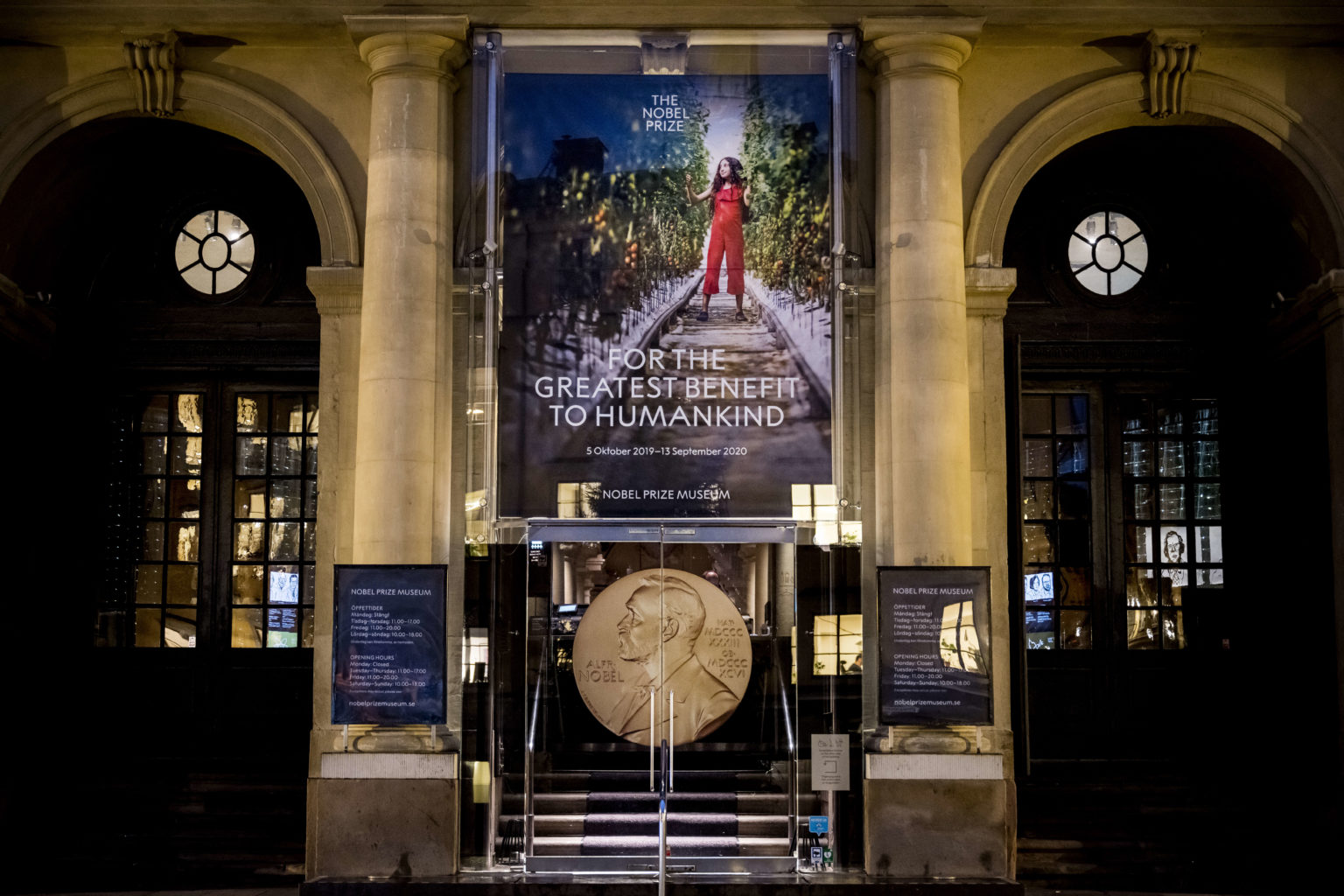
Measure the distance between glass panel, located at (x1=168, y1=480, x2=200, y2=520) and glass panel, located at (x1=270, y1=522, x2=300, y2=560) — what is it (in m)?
0.80

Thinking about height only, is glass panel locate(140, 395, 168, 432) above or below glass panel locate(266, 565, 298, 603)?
above

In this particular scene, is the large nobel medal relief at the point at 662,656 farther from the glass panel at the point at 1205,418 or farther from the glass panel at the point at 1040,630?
the glass panel at the point at 1205,418

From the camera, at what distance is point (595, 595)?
11812 mm

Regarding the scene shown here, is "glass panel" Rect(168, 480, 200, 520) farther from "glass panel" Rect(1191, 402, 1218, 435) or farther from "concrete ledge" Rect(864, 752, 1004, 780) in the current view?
"glass panel" Rect(1191, 402, 1218, 435)

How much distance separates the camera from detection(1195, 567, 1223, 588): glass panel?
1459 centimetres

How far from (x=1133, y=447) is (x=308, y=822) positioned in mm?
8687

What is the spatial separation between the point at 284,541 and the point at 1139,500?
28.0 ft

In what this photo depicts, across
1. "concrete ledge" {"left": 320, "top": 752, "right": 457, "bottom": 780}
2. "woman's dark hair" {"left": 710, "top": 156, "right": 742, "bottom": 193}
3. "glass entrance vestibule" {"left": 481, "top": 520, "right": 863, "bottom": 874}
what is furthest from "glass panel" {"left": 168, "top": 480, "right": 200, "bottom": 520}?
"woman's dark hair" {"left": 710, "top": 156, "right": 742, "bottom": 193}


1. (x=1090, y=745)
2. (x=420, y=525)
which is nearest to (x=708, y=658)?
(x=420, y=525)

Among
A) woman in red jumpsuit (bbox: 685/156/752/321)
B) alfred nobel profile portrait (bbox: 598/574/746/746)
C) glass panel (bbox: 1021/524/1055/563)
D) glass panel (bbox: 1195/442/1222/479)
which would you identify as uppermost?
woman in red jumpsuit (bbox: 685/156/752/321)

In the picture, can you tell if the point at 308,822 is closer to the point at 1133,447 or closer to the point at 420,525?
the point at 420,525

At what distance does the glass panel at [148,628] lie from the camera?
1450cm

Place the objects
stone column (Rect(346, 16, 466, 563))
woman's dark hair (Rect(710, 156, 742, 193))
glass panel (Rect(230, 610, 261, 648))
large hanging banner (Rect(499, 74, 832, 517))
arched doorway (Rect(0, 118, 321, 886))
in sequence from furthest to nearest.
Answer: glass panel (Rect(230, 610, 261, 648))
arched doorway (Rect(0, 118, 321, 886))
woman's dark hair (Rect(710, 156, 742, 193))
large hanging banner (Rect(499, 74, 832, 517))
stone column (Rect(346, 16, 466, 563))

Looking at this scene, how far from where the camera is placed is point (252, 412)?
14711mm
